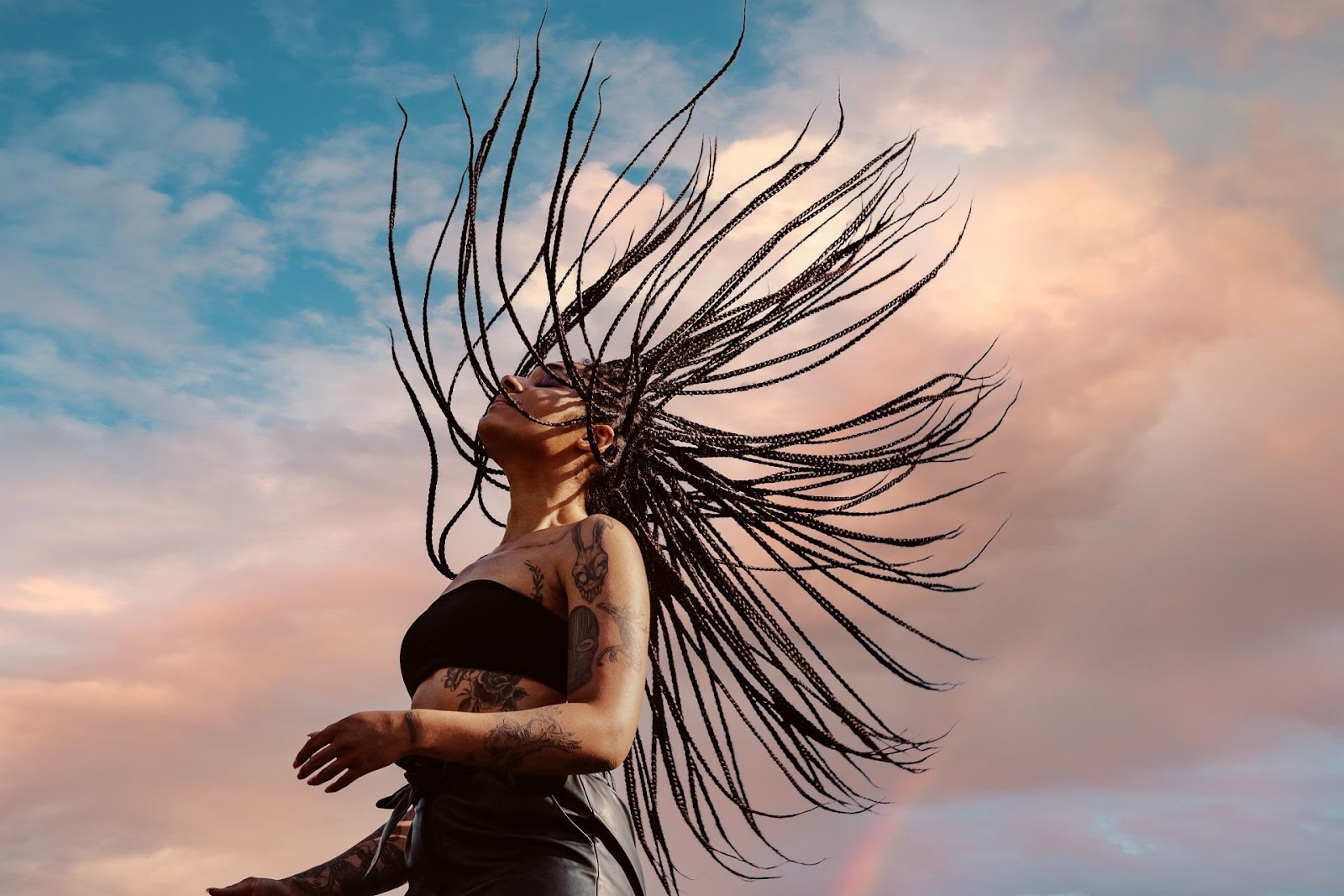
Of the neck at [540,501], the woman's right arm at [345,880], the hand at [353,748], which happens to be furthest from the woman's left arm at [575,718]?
the woman's right arm at [345,880]

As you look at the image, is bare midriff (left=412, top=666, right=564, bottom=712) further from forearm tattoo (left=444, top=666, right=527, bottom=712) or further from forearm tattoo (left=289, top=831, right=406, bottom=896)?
forearm tattoo (left=289, top=831, right=406, bottom=896)

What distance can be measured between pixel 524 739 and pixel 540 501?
104 cm

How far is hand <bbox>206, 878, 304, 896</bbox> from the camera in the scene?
4258 millimetres

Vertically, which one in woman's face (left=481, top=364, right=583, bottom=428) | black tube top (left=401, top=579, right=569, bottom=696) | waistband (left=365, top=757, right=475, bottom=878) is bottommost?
waistband (left=365, top=757, right=475, bottom=878)

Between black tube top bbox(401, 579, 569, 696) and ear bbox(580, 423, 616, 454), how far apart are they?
1.97 ft

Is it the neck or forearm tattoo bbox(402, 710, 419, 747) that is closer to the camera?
forearm tattoo bbox(402, 710, 419, 747)

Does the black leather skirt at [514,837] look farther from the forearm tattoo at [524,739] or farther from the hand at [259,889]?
the hand at [259,889]

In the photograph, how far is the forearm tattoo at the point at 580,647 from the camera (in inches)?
150

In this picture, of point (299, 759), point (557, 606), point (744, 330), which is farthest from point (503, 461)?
point (299, 759)

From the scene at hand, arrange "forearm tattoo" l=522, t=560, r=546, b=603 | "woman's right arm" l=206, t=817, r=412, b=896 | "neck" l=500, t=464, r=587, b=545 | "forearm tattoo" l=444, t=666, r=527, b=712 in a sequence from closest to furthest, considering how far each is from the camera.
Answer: "forearm tattoo" l=444, t=666, r=527, b=712 → "forearm tattoo" l=522, t=560, r=546, b=603 → "woman's right arm" l=206, t=817, r=412, b=896 → "neck" l=500, t=464, r=587, b=545

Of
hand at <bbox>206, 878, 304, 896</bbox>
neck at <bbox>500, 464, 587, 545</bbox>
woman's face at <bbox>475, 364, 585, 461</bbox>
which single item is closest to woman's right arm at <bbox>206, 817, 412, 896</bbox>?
hand at <bbox>206, 878, 304, 896</bbox>

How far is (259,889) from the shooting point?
14.0 feet

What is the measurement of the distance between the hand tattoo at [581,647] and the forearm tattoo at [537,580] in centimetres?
16

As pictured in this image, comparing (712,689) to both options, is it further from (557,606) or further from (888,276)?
(888,276)
